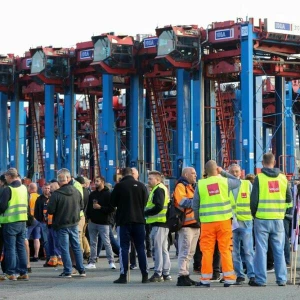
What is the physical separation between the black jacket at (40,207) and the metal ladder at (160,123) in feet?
85.4

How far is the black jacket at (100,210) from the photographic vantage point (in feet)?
59.7

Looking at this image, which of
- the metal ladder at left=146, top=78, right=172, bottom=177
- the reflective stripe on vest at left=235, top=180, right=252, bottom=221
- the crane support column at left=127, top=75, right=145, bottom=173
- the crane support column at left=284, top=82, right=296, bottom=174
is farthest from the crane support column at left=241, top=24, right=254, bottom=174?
the reflective stripe on vest at left=235, top=180, right=252, bottom=221

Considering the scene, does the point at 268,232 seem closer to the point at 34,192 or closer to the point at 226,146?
the point at 34,192

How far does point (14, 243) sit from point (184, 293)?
12.5 feet

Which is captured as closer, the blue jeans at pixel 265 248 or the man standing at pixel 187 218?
the blue jeans at pixel 265 248

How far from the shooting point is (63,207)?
16125 millimetres

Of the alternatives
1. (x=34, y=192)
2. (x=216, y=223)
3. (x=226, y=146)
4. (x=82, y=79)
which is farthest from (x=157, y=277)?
(x=82, y=79)

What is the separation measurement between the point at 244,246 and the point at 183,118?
28.8 metres

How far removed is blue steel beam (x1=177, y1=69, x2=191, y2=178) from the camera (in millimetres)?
43406

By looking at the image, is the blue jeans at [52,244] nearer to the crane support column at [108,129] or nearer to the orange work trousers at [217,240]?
the orange work trousers at [217,240]

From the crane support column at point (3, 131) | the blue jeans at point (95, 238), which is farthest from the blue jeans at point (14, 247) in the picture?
the crane support column at point (3, 131)

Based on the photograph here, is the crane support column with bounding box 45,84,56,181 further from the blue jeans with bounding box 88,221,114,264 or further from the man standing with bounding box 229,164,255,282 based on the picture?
the man standing with bounding box 229,164,255,282

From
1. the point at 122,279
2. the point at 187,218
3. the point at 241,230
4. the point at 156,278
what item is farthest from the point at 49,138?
the point at 187,218

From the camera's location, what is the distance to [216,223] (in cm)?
1377
